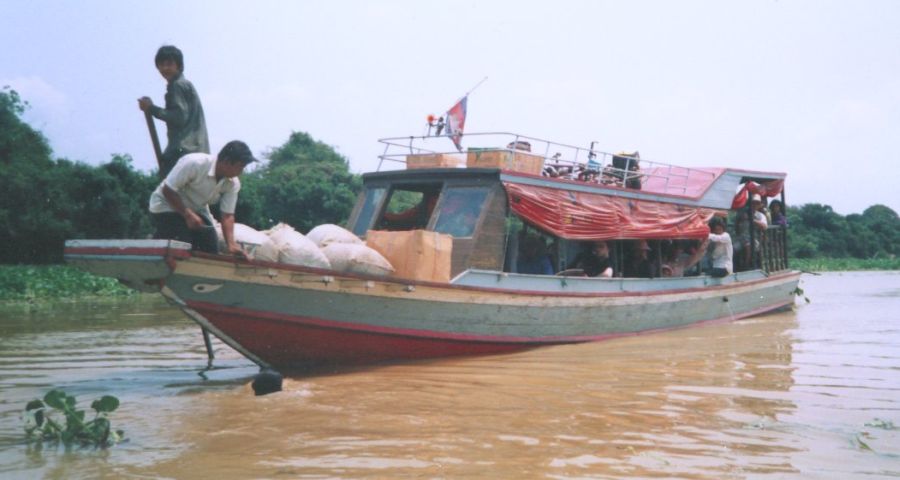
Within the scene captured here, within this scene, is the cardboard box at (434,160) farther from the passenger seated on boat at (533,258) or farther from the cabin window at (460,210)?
the passenger seated on boat at (533,258)

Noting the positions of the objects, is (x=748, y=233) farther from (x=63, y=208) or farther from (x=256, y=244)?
(x=63, y=208)

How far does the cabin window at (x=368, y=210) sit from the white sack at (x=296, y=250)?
8.66ft

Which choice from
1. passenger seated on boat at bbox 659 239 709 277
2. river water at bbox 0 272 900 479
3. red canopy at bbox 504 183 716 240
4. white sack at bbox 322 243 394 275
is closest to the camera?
river water at bbox 0 272 900 479

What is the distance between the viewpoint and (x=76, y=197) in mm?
24438

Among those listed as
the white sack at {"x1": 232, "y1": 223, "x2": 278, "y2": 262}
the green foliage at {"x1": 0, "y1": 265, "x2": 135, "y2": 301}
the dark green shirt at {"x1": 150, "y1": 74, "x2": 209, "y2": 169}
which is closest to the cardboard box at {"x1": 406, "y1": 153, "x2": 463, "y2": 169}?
the white sack at {"x1": 232, "y1": 223, "x2": 278, "y2": 262}

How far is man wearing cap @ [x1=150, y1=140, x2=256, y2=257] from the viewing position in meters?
6.23

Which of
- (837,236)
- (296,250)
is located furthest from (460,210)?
(837,236)

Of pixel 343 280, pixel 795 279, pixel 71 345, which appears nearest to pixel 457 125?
pixel 343 280

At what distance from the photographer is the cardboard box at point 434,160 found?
998 cm

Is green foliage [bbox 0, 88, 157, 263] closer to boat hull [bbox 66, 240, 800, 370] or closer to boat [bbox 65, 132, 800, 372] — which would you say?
boat [bbox 65, 132, 800, 372]

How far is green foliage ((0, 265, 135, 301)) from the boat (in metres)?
11.4

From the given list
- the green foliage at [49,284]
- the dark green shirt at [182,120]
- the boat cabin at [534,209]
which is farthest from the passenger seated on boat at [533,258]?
the green foliage at [49,284]

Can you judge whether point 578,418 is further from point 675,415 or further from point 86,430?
point 86,430

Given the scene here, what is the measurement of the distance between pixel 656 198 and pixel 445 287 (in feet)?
14.4
